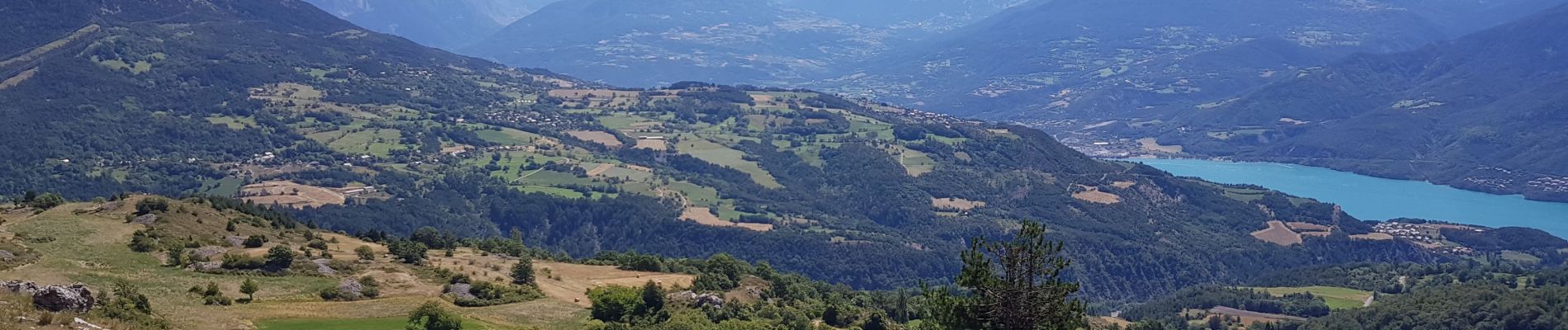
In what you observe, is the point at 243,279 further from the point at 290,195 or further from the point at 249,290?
the point at 290,195

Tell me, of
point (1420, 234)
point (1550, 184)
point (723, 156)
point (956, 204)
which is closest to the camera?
point (1420, 234)

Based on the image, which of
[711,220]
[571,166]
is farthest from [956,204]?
[571,166]

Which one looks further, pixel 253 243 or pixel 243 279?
pixel 253 243

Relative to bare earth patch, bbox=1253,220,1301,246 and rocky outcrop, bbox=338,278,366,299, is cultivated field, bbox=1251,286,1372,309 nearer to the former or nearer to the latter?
bare earth patch, bbox=1253,220,1301,246

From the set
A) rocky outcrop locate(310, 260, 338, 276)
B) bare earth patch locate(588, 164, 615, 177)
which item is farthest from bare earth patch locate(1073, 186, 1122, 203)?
rocky outcrop locate(310, 260, 338, 276)

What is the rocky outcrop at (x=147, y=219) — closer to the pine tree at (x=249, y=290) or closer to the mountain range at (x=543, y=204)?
the mountain range at (x=543, y=204)

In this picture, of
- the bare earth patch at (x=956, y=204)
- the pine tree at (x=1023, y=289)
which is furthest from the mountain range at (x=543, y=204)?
the pine tree at (x=1023, y=289)

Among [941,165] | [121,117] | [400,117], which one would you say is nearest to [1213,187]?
[941,165]
